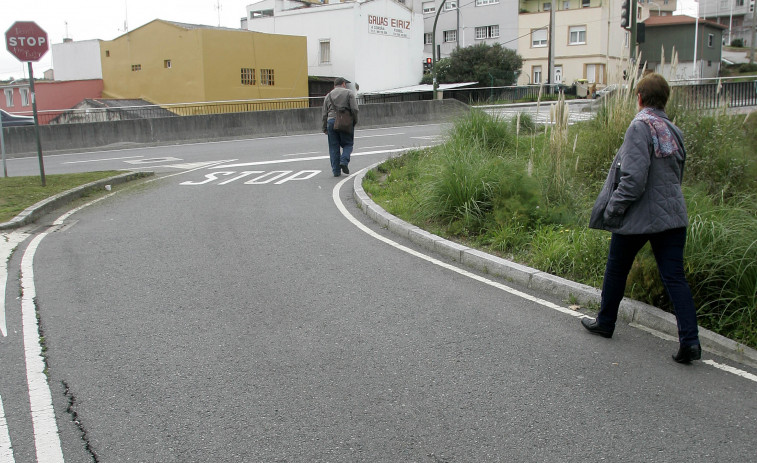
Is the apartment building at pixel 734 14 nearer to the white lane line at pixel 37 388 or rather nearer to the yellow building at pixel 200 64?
the yellow building at pixel 200 64

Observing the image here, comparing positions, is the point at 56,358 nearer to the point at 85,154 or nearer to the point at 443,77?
the point at 85,154

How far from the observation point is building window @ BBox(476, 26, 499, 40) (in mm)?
63188

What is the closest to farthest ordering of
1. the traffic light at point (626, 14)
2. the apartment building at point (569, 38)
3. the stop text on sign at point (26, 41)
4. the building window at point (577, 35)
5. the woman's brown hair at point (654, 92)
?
the woman's brown hair at point (654, 92) → the stop text on sign at point (26, 41) → the traffic light at point (626, 14) → the apartment building at point (569, 38) → the building window at point (577, 35)

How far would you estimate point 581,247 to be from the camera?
6605 mm

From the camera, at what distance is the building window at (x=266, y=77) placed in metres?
45.8

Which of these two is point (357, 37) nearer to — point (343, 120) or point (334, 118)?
point (334, 118)

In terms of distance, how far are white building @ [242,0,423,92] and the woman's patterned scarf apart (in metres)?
48.9

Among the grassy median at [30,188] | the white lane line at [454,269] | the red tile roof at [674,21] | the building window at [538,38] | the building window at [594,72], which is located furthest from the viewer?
the red tile roof at [674,21]

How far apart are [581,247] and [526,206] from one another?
59.5 inches

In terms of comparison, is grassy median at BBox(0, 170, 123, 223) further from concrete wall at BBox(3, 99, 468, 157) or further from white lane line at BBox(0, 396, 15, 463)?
concrete wall at BBox(3, 99, 468, 157)

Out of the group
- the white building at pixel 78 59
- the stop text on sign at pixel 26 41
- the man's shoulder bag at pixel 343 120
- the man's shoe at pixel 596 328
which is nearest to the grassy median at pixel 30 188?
the stop text on sign at pixel 26 41

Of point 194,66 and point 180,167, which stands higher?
point 194,66

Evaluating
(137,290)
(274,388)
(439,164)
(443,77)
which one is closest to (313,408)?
(274,388)

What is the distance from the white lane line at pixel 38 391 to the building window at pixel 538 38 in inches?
2335
